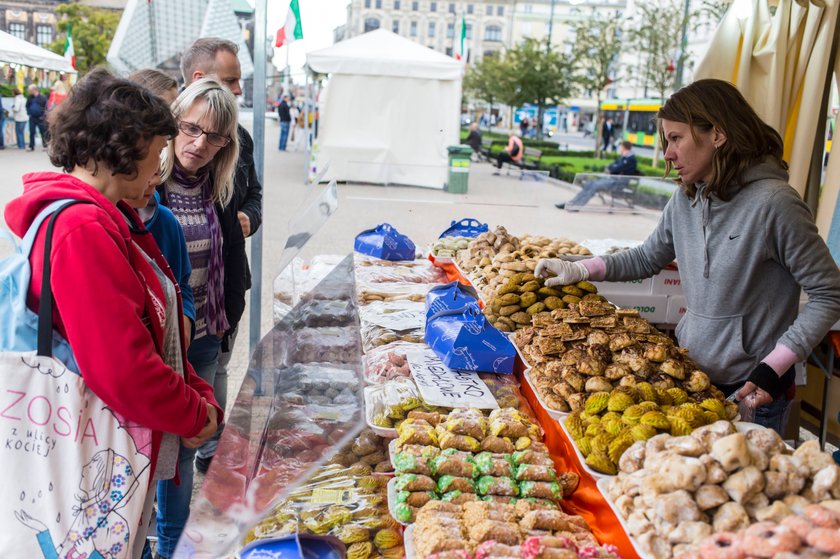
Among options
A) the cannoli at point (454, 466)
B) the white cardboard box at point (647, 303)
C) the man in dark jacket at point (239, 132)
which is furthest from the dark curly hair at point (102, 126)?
the white cardboard box at point (647, 303)

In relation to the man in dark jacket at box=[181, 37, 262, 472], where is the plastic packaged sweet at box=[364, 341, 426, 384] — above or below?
below

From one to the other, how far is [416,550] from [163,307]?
2.89ft

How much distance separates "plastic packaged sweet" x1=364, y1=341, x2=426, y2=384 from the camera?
2525mm

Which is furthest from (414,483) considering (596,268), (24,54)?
(24,54)

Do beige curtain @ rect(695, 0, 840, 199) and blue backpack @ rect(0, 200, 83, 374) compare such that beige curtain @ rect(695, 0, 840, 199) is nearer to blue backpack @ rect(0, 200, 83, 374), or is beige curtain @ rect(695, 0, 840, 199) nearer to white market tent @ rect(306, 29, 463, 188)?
blue backpack @ rect(0, 200, 83, 374)

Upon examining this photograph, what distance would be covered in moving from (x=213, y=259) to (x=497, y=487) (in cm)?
152

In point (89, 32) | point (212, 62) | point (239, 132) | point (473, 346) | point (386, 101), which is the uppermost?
point (89, 32)

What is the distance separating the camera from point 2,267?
1.65 m

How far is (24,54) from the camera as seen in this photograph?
420 inches

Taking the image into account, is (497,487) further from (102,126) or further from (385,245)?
(385,245)

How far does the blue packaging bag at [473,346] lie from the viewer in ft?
8.30

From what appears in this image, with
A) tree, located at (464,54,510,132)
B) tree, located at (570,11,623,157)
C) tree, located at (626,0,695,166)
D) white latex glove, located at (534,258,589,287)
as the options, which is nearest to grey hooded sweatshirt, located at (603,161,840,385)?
white latex glove, located at (534,258,589,287)

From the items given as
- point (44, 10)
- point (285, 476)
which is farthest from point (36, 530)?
point (44, 10)

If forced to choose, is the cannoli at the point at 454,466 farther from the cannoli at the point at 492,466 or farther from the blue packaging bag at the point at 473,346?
the blue packaging bag at the point at 473,346
